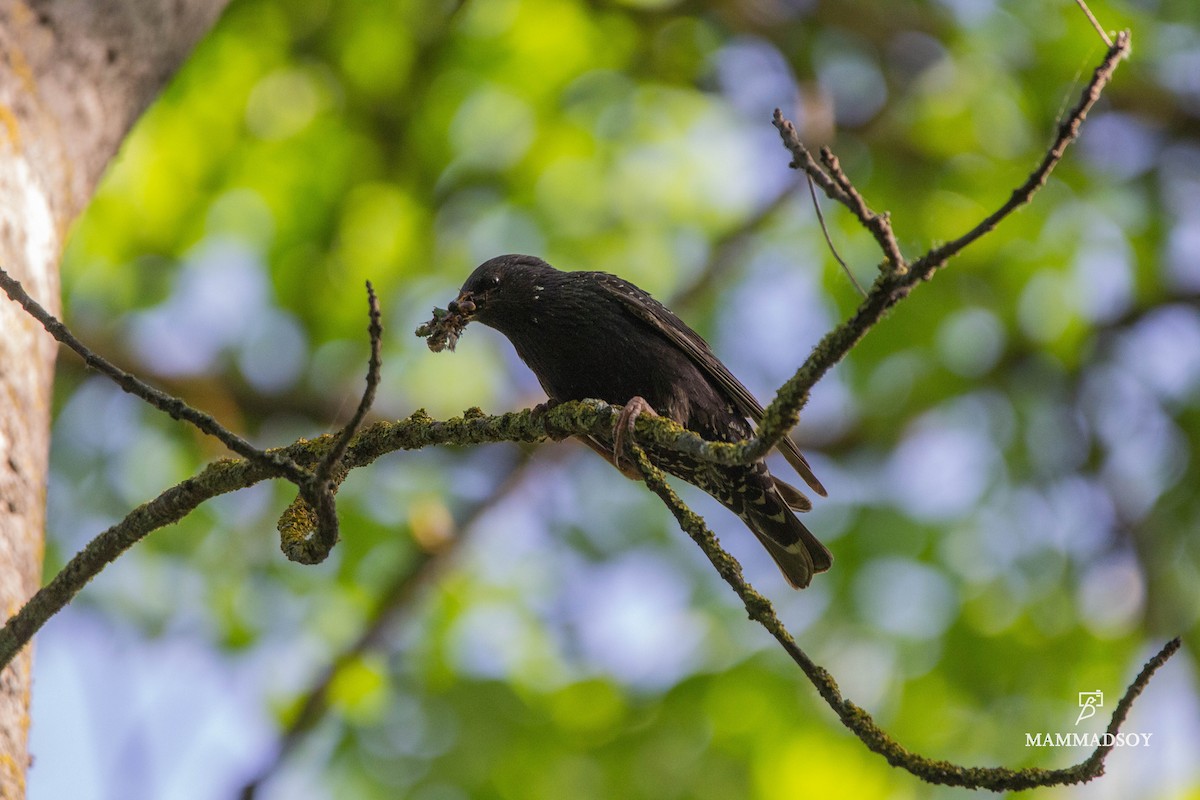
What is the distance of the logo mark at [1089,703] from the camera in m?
5.76

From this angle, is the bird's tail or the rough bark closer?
the rough bark

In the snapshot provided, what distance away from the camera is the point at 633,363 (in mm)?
4133

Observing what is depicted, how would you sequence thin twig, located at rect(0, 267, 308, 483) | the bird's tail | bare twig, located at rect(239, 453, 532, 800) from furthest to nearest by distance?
bare twig, located at rect(239, 453, 532, 800) < the bird's tail < thin twig, located at rect(0, 267, 308, 483)

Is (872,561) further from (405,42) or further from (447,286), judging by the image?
(405,42)

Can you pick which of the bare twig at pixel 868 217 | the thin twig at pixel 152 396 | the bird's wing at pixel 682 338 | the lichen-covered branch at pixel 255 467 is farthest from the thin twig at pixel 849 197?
the bird's wing at pixel 682 338

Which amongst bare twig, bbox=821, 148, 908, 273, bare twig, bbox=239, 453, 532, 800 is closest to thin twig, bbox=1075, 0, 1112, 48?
bare twig, bbox=821, 148, 908, 273

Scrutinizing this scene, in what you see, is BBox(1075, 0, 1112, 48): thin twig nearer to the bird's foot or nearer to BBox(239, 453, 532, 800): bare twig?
the bird's foot

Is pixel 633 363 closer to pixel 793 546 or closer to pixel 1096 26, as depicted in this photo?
pixel 793 546

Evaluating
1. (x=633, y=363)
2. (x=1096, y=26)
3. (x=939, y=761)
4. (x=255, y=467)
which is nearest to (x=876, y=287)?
(x=1096, y=26)

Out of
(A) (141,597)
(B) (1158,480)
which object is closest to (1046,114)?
(B) (1158,480)

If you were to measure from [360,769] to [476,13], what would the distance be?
4.63 metres

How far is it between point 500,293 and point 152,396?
2356 millimetres

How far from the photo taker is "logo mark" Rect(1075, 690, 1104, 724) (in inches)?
227

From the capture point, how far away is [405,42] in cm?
670
